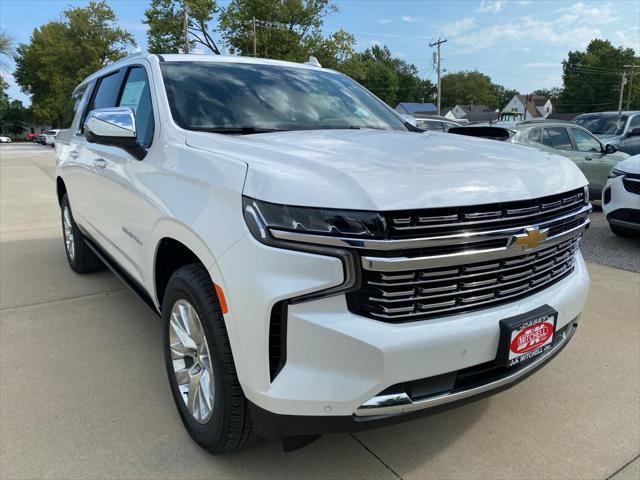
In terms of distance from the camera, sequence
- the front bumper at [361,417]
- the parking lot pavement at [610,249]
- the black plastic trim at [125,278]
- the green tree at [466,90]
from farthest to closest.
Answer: the green tree at [466,90] → the parking lot pavement at [610,249] → the black plastic trim at [125,278] → the front bumper at [361,417]

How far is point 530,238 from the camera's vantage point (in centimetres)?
195

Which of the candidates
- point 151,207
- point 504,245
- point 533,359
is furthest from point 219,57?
point 533,359

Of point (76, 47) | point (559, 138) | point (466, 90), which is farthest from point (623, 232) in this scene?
point (466, 90)

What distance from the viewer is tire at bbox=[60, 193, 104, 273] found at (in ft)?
16.2

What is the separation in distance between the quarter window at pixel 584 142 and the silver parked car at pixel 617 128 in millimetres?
1948

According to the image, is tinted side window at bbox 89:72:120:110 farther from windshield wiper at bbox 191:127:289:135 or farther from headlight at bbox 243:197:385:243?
headlight at bbox 243:197:385:243

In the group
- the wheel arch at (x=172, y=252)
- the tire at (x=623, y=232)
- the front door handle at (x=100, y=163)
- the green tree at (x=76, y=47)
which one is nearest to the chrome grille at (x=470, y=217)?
the wheel arch at (x=172, y=252)

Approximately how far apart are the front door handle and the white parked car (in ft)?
18.3

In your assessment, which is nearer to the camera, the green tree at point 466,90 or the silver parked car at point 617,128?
the silver parked car at point 617,128

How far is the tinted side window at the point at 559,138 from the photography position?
8.68m

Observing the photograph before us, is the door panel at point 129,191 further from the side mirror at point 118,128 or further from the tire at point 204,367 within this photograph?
the tire at point 204,367

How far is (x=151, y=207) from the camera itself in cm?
257

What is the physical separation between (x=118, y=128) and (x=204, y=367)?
4.34ft

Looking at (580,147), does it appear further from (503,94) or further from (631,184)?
(503,94)
